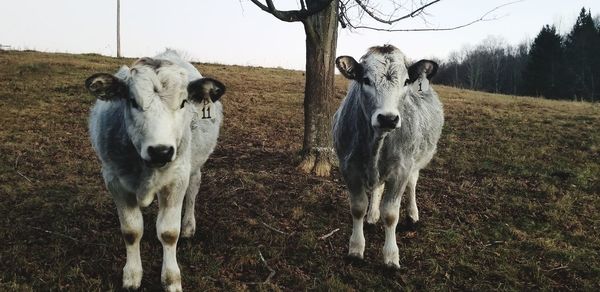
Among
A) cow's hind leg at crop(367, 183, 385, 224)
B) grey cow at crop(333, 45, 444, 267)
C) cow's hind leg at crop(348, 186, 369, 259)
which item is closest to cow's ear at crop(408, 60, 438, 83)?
grey cow at crop(333, 45, 444, 267)

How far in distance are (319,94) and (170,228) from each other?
472cm

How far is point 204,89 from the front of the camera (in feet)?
14.2

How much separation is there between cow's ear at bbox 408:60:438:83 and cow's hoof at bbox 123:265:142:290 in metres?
3.40

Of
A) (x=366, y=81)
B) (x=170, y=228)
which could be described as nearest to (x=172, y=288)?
(x=170, y=228)

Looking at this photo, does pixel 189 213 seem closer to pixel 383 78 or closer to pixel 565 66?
pixel 383 78

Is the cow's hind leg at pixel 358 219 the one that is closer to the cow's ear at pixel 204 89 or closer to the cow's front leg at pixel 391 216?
the cow's front leg at pixel 391 216

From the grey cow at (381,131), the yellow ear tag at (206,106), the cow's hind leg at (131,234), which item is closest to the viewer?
the yellow ear tag at (206,106)

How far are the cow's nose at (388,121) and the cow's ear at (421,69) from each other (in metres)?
0.86

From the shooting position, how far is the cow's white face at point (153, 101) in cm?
374

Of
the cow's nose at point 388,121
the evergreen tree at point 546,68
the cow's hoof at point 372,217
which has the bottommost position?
the cow's hoof at point 372,217

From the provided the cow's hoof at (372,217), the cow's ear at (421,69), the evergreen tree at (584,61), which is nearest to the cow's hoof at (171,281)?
the cow's hoof at (372,217)

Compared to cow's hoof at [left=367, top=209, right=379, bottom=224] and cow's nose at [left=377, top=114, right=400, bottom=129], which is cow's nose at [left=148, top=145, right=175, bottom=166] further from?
cow's hoof at [left=367, top=209, right=379, bottom=224]

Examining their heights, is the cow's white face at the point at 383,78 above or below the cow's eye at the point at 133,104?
above

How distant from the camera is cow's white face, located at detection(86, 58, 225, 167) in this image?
12.3 feet
